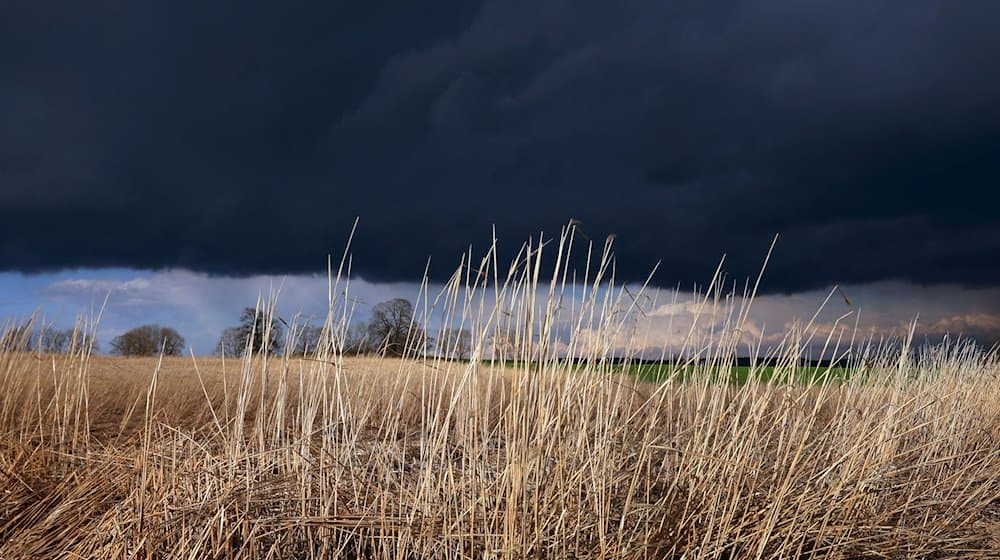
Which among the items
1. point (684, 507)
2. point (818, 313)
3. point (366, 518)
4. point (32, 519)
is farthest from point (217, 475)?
point (818, 313)

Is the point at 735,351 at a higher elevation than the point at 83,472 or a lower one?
higher

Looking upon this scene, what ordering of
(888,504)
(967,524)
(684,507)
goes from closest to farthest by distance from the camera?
(684,507) < (888,504) < (967,524)

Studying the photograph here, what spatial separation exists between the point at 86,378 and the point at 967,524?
5.80 metres

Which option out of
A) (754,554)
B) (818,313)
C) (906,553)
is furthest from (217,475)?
(906,553)

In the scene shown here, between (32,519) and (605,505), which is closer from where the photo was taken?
(605,505)

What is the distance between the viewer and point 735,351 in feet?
11.6

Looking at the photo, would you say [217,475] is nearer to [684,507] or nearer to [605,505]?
[605,505]

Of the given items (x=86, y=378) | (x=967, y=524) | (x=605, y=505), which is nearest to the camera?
(x=605, y=505)

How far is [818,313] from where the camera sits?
3.57 metres

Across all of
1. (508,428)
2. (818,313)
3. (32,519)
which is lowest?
(32,519)

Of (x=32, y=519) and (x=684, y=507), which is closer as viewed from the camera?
(x=684, y=507)

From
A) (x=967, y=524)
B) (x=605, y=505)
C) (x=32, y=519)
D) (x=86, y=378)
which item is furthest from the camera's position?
(x=86, y=378)

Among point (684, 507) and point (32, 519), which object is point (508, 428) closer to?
point (684, 507)

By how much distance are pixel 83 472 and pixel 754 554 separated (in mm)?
3668
